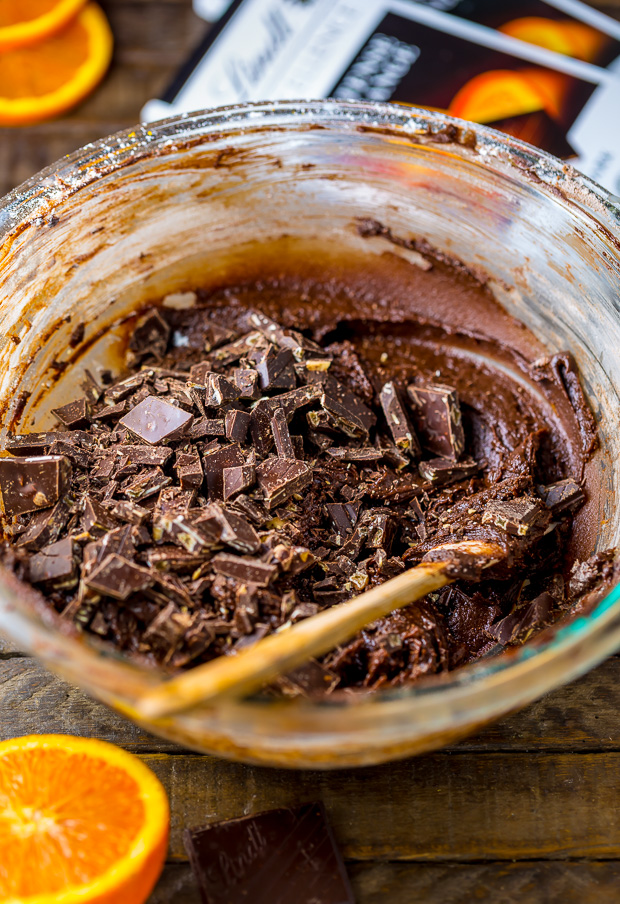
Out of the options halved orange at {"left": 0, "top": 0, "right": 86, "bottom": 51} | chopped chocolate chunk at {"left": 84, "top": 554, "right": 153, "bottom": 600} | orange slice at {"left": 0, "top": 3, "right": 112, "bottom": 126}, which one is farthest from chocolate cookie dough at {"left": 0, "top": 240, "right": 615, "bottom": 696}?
halved orange at {"left": 0, "top": 0, "right": 86, "bottom": 51}

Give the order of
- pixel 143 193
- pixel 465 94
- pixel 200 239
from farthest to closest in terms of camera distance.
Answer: pixel 465 94
pixel 200 239
pixel 143 193

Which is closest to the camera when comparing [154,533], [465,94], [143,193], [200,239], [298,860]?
[298,860]

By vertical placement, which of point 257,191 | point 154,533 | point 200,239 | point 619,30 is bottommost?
point 154,533

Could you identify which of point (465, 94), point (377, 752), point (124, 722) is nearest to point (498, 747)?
point (377, 752)

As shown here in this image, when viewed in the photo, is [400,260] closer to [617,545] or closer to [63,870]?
[617,545]

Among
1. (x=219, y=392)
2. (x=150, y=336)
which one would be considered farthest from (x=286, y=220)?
(x=219, y=392)

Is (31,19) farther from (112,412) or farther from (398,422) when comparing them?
(398,422)

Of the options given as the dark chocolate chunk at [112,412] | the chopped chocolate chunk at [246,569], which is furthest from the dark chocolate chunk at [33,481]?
the chopped chocolate chunk at [246,569]
